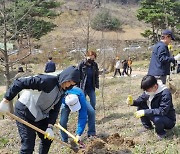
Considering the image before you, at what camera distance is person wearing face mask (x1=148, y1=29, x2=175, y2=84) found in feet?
19.8

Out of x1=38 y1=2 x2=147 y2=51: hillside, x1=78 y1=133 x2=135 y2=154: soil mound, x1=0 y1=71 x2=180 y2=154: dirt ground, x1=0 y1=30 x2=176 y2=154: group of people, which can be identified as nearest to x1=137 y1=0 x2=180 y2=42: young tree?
x1=38 y1=2 x2=147 y2=51: hillside

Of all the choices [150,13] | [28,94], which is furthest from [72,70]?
[150,13]

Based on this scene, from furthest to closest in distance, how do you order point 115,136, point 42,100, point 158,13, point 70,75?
point 158,13 < point 115,136 < point 42,100 < point 70,75

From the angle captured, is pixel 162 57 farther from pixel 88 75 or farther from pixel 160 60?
pixel 88 75

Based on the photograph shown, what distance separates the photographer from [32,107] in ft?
14.2

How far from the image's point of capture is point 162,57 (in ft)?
19.9

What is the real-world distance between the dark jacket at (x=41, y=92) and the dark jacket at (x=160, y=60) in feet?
7.54

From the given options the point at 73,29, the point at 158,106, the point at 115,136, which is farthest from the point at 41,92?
the point at 73,29

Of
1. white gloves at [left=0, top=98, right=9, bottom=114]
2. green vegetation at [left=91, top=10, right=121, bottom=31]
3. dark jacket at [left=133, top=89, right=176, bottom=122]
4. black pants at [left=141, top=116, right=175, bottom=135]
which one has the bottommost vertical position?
green vegetation at [left=91, top=10, right=121, bottom=31]

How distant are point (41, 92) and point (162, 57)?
256cm

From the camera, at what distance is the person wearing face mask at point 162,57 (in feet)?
19.8

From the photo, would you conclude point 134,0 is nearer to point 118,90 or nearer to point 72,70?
point 118,90

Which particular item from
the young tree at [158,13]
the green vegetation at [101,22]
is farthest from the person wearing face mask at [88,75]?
the young tree at [158,13]

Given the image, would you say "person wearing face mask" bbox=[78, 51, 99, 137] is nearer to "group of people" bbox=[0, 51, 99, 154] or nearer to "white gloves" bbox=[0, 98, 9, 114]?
"group of people" bbox=[0, 51, 99, 154]
